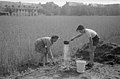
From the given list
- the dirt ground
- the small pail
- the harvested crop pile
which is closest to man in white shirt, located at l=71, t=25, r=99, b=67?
the dirt ground

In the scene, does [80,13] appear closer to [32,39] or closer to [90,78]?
[32,39]

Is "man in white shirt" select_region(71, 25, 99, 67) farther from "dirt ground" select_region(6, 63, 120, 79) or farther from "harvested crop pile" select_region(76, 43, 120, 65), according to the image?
"harvested crop pile" select_region(76, 43, 120, 65)

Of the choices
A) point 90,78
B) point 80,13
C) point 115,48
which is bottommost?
point 90,78

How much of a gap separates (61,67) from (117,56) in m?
1.87

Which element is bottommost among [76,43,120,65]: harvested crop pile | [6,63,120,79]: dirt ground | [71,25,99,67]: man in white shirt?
[6,63,120,79]: dirt ground

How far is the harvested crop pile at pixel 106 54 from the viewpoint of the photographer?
4.30m

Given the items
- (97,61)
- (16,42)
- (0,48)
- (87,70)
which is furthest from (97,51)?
(0,48)

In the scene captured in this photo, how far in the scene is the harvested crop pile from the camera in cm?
430

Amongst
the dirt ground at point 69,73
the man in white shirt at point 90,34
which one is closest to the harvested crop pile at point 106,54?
the dirt ground at point 69,73

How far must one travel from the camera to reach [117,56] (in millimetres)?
4309

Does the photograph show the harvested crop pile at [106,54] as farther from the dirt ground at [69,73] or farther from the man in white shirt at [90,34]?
the man in white shirt at [90,34]

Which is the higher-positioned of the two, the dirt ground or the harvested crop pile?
the harvested crop pile

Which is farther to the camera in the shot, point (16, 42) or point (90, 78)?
point (16, 42)

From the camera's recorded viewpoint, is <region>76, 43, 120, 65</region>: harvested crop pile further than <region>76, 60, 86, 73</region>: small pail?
Yes
